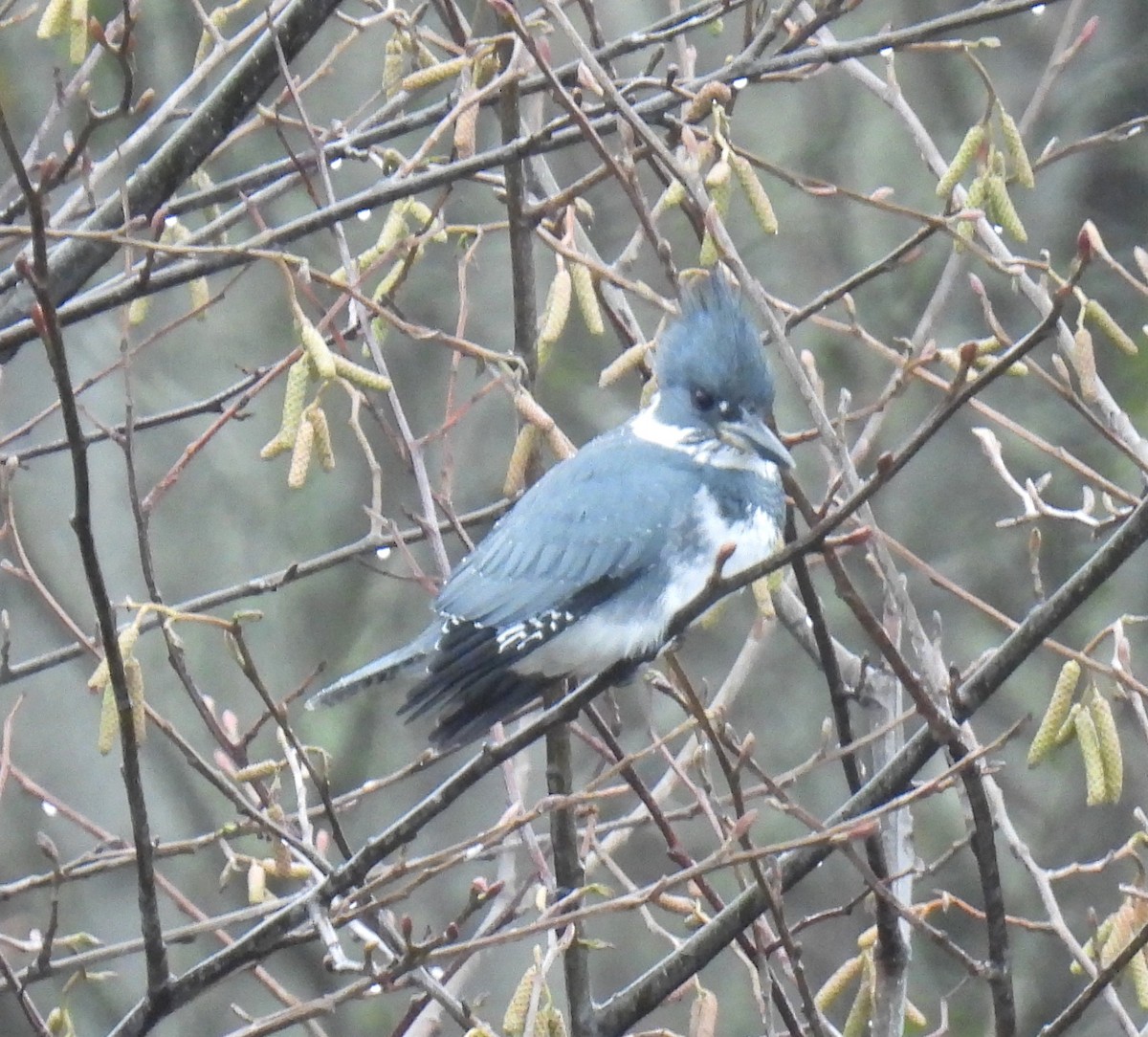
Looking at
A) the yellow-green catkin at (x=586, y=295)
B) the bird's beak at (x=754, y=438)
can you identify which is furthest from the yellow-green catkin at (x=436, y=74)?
the bird's beak at (x=754, y=438)

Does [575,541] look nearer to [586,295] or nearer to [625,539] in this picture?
[625,539]

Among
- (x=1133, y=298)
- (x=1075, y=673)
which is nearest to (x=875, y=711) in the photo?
(x=1075, y=673)

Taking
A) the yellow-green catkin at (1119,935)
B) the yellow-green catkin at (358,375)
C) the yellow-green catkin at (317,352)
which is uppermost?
the yellow-green catkin at (317,352)

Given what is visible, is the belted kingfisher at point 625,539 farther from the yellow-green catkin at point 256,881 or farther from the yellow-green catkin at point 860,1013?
the yellow-green catkin at point 860,1013

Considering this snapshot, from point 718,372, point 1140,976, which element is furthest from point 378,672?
point 1140,976

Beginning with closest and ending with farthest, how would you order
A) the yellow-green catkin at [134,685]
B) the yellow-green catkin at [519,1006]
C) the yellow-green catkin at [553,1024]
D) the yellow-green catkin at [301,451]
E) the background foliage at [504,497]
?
the yellow-green catkin at [134,685] < the yellow-green catkin at [553,1024] < the yellow-green catkin at [519,1006] < the yellow-green catkin at [301,451] < the background foliage at [504,497]

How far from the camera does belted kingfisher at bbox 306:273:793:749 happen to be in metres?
2.31

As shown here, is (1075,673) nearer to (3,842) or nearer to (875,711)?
(875,711)

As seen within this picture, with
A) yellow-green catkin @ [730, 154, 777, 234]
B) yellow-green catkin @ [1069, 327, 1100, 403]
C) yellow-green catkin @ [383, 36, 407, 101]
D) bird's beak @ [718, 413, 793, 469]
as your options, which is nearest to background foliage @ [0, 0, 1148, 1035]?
yellow-green catkin @ [383, 36, 407, 101]

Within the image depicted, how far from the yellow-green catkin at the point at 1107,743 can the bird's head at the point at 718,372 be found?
697mm

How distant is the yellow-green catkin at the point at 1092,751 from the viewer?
174cm

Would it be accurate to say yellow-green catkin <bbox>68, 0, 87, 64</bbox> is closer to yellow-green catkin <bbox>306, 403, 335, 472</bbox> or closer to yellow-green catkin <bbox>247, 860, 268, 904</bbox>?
yellow-green catkin <bbox>306, 403, 335, 472</bbox>

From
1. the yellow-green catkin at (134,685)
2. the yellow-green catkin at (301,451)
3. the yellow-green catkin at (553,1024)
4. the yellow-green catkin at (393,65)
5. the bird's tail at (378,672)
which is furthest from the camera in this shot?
the yellow-green catkin at (393,65)

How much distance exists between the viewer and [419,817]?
1.67 meters
